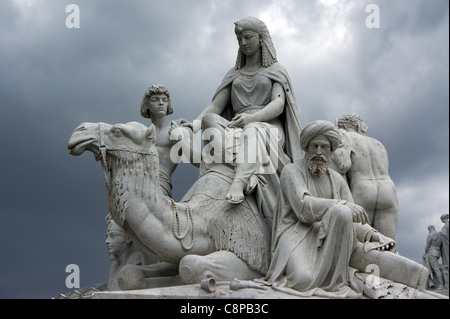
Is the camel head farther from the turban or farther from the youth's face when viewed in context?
the turban

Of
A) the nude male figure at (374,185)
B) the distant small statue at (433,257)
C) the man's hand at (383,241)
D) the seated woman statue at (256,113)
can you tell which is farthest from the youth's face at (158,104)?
the distant small statue at (433,257)

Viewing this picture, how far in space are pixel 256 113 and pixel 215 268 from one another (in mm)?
2225

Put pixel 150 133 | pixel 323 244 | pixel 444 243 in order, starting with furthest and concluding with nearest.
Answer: pixel 444 243, pixel 150 133, pixel 323 244

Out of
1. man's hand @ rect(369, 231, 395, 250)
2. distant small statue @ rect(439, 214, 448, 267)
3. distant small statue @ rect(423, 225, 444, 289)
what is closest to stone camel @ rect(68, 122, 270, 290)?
man's hand @ rect(369, 231, 395, 250)

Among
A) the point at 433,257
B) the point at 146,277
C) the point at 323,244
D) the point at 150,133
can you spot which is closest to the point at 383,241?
the point at 323,244

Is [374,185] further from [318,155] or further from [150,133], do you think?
[150,133]

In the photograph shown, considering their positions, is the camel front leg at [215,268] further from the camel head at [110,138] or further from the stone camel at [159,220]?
the camel head at [110,138]

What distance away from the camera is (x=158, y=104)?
7590 mm

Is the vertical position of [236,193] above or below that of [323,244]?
above

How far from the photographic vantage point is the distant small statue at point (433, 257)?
21.8 m

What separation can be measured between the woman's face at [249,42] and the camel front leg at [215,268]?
9.23 feet

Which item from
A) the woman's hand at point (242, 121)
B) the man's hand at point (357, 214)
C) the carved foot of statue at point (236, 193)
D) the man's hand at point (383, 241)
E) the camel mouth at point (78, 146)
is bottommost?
the man's hand at point (383, 241)

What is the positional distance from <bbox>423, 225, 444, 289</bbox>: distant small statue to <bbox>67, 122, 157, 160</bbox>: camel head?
57.2 feet

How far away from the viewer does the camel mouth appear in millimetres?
6195
